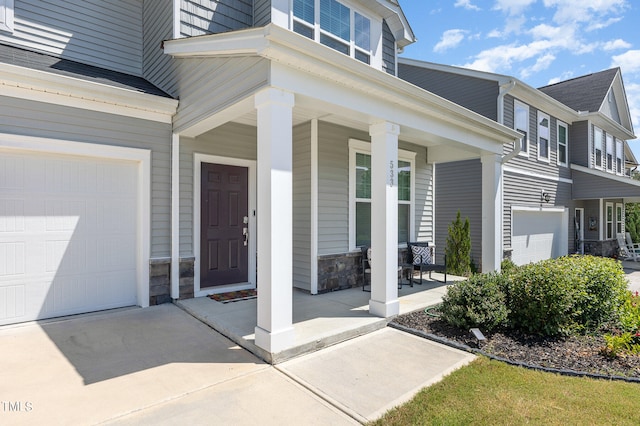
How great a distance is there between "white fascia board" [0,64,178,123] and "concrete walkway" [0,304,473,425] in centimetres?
276

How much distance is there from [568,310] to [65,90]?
261 inches

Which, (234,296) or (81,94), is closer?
(81,94)

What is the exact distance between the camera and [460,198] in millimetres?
9852

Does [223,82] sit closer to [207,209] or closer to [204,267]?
[207,209]

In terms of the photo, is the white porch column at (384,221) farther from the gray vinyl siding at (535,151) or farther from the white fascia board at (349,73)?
the gray vinyl siding at (535,151)

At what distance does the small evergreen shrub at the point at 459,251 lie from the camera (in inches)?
312

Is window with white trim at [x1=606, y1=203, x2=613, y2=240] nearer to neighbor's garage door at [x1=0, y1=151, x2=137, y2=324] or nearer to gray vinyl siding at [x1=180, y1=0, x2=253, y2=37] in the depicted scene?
gray vinyl siding at [x1=180, y1=0, x2=253, y2=37]

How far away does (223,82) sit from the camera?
393cm

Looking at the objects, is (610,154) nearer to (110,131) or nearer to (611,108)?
(611,108)

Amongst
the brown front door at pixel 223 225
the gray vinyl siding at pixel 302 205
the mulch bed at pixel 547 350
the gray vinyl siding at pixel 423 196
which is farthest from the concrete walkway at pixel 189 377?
the gray vinyl siding at pixel 423 196

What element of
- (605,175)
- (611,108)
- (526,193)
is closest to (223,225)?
(526,193)

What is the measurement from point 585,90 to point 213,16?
14822 mm

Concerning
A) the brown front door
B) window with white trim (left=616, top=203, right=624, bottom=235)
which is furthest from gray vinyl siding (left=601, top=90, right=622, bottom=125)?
the brown front door

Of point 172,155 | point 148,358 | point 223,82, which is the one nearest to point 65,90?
point 172,155
